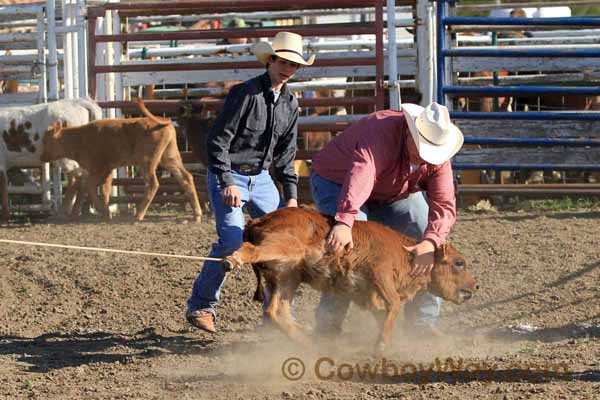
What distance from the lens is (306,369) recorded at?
5.92 m

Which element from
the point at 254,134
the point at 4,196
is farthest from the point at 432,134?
the point at 4,196

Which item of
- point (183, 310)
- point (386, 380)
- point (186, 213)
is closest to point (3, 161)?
point (186, 213)

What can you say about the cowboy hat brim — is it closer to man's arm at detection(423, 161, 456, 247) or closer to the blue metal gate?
man's arm at detection(423, 161, 456, 247)

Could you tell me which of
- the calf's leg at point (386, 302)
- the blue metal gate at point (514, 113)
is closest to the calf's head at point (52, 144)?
the blue metal gate at point (514, 113)

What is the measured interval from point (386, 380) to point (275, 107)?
1.81 m

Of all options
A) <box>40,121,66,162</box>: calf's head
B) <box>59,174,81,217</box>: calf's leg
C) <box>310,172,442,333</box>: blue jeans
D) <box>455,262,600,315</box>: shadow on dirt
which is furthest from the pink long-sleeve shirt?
<box>59,174,81,217</box>: calf's leg

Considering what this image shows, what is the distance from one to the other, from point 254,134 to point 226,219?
1.79ft

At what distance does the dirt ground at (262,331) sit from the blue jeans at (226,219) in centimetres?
37

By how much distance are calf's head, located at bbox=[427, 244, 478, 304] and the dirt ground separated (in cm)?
34

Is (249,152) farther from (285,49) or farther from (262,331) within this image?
(262,331)

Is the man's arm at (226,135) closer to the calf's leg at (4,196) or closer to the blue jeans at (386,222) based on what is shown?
the blue jeans at (386,222)

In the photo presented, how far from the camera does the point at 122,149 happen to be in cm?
1122

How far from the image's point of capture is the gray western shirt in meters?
6.21

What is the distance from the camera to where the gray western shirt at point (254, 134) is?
6211 millimetres
